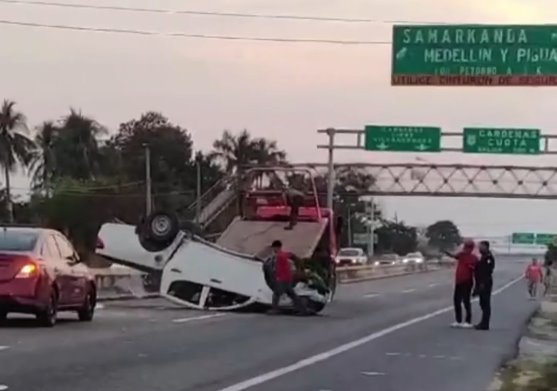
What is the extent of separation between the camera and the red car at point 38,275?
1986cm

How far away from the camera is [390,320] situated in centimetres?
2739

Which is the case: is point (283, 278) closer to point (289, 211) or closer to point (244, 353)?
point (289, 211)

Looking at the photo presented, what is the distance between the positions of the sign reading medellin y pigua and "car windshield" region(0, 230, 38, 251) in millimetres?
12991

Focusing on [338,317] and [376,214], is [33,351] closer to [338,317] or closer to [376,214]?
[338,317]

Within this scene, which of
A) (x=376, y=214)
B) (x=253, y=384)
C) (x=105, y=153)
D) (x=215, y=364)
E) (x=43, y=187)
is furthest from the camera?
(x=376, y=214)

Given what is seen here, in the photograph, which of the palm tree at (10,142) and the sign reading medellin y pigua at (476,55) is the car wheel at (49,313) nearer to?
the sign reading medellin y pigua at (476,55)

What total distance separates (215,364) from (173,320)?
316 inches

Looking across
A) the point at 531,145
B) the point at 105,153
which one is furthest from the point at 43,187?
the point at 531,145

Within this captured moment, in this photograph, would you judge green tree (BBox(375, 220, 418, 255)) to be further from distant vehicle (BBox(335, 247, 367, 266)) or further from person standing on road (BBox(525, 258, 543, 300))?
person standing on road (BBox(525, 258, 543, 300))

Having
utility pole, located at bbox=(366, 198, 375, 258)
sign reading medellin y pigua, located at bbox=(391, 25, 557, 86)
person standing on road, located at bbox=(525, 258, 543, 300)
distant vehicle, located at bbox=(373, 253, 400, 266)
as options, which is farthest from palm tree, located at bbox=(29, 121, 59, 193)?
sign reading medellin y pigua, located at bbox=(391, 25, 557, 86)

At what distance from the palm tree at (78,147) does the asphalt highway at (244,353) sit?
61.9 meters

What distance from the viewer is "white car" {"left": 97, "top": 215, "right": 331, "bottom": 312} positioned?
90.7 feet

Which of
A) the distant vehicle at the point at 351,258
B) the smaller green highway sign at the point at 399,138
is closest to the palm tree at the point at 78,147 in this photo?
the distant vehicle at the point at 351,258

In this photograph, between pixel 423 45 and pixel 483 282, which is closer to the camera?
pixel 483 282
